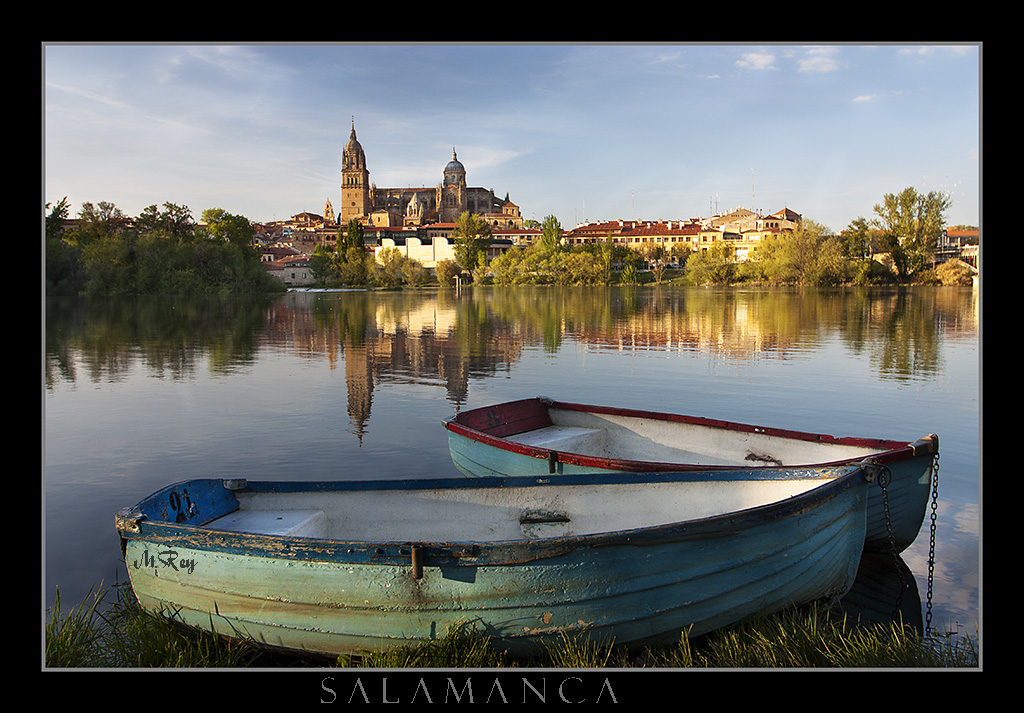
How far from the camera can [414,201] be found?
16475 cm

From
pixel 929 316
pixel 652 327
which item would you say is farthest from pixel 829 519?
pixel 929 316

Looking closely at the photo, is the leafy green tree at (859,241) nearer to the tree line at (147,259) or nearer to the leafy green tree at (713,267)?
the leafy green tree at (713,267)

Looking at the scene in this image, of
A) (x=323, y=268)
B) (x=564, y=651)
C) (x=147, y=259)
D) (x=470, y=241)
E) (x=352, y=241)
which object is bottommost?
(x=564, y=651)

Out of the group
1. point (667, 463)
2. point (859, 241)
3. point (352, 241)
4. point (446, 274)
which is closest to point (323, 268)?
point (352, 241)

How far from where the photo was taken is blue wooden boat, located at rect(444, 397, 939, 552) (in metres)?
6.15

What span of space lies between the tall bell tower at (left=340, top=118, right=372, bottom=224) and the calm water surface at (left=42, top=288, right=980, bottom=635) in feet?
448

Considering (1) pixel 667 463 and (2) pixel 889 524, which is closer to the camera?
(2) pixel 889 524

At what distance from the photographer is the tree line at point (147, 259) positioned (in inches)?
1997

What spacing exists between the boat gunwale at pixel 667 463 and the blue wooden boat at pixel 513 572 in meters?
0.66

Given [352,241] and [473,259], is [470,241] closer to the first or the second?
[473,259]

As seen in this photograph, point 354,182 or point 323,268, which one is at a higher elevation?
point 354,182

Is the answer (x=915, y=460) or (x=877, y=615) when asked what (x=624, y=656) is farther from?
(x=915, y=460)

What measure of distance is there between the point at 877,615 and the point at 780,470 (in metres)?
1.50

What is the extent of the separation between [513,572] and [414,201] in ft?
543
